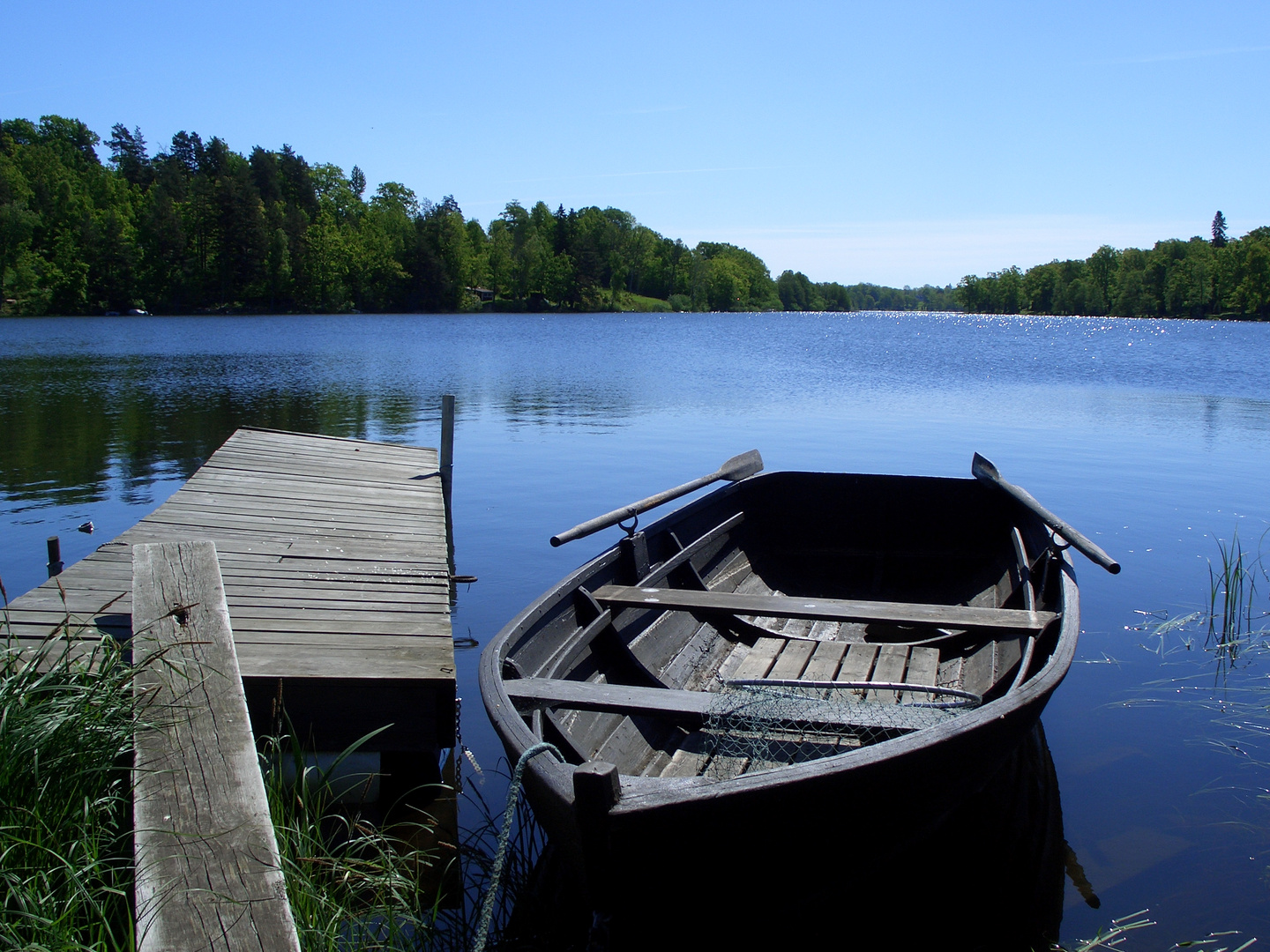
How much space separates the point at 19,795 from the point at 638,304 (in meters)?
105

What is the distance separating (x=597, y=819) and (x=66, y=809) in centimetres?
169

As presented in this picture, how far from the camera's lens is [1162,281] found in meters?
104

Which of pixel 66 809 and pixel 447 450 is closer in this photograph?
pixel 66 809

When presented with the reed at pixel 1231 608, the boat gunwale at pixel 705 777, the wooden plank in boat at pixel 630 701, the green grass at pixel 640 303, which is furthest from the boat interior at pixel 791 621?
the green grass at pixel 640 303

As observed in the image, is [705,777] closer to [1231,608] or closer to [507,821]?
[507,821]

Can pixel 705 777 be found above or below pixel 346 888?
above

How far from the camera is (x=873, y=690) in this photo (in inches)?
193

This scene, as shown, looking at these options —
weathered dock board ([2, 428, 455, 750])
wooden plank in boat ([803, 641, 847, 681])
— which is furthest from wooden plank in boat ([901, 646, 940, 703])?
weathered dock board ([2, 428, 455, 750])

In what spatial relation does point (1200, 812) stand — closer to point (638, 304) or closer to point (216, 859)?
point (216, 859)

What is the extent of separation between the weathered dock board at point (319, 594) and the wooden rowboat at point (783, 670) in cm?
73

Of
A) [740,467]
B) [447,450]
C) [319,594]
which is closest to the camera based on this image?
[319,594]

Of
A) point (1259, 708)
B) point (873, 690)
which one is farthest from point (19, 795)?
point (1259, 708)

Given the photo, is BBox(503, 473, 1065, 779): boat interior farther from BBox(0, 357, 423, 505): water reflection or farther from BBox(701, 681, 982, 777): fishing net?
BBox(0, 357, 423, 505): water reflection

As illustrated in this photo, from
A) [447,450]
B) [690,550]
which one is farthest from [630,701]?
[447,450]
